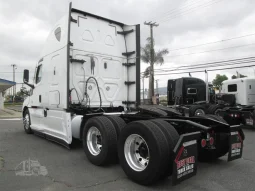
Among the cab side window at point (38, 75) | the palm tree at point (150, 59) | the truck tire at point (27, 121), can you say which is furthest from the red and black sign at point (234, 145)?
the palm tree at point (150, 59)

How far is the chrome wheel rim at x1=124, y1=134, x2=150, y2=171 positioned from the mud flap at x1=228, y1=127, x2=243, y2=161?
1447 mm

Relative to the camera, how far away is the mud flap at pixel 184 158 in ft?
10.1

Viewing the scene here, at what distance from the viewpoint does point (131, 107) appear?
6.91 metres

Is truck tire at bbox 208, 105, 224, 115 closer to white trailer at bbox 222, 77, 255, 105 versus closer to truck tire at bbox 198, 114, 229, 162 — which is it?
white trailer at bbox 222, 77, 255, 105

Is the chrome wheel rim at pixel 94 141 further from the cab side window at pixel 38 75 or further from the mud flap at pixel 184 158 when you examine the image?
the cab side window at pixel 38 75

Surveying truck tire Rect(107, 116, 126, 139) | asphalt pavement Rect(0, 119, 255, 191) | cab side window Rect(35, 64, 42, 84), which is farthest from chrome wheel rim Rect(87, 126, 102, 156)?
cab side window Rect(35, 64, 42, 84)

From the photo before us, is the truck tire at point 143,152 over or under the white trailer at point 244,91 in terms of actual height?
under

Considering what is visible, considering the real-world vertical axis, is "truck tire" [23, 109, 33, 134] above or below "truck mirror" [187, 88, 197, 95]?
below

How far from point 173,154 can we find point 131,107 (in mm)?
3853

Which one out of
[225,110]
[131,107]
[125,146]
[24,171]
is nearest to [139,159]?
[125,146]

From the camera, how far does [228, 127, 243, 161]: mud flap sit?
3926mm

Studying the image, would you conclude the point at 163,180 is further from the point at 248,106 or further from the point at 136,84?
the point at 248,106

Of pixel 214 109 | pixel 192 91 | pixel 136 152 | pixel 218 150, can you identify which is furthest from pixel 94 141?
pixel 192 91

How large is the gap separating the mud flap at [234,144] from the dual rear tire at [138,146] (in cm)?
114
